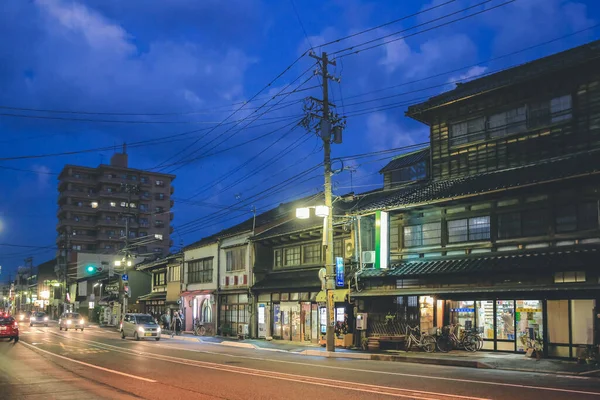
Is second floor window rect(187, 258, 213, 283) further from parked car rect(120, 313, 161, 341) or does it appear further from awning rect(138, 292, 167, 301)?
awning rect(138, 292, 167, 301)

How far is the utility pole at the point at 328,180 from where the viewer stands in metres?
25.6

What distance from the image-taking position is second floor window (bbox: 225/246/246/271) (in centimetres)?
3900

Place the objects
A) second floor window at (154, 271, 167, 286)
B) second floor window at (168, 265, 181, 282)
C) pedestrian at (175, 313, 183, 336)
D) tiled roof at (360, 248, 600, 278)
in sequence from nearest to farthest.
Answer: tiled roof at (360, 248, 600, 278)
pedestrian at (175, 313, 183, 336)
second floor window at (168, 265, 181, 282)
second floor window at (154, 271, 167, 286)

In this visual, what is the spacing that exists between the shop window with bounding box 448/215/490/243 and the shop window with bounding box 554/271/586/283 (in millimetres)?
3777

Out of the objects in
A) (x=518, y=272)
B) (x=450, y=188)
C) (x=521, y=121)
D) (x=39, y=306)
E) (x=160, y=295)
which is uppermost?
(x=521, y=121)

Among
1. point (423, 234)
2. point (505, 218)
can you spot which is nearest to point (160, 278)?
point (423, 234)

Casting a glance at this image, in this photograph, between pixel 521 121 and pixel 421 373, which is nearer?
pixel 421 373

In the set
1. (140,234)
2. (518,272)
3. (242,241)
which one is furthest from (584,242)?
(140,234)

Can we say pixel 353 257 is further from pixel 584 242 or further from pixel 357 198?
pixel 584 242

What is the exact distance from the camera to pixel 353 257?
28.8 m

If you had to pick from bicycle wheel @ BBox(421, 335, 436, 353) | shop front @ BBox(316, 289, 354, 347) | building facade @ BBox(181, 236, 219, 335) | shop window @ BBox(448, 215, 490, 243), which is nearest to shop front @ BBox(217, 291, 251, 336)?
building facade @ BBox(181, 236, 219, 335)

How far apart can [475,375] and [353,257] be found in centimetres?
1291

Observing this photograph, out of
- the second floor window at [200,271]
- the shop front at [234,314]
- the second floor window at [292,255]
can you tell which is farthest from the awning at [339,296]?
the second floor window at [200,271]

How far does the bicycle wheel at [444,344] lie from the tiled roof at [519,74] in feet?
36.5
